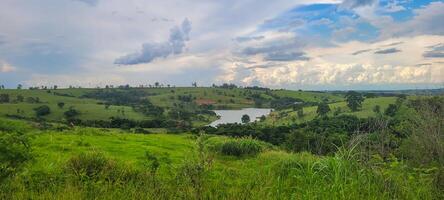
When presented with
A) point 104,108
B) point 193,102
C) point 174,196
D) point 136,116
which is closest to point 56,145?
point 174,196

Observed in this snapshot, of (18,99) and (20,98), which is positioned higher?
(20,98)

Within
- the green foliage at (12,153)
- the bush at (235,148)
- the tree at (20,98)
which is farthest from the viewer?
the tree at (20,98)

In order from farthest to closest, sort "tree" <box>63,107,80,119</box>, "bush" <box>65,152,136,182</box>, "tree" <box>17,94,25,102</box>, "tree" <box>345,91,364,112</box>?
"tree" <box>17,94,25,102</box> < "tree" <box>63,107,80,119</box> < "tree" <box>345,91,364,112</box> < "bush" <box>65,152,136,182</box>

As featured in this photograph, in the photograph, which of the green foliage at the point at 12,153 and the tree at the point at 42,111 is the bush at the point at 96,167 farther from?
the tree at the point at 42,111

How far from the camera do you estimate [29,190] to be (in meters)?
7.65

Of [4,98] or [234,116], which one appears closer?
[234,116]

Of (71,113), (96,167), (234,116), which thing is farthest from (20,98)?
(96,167)

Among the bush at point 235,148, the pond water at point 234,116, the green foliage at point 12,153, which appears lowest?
the pond water at point 234,116

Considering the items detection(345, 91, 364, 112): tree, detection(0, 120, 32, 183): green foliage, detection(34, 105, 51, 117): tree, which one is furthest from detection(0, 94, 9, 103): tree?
detection(0, 120, 32, 183): green foliage

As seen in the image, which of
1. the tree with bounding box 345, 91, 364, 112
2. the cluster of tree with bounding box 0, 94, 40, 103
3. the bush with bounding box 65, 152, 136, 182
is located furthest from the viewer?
the cluster of tree with bounding box 0, 94, 40, 103

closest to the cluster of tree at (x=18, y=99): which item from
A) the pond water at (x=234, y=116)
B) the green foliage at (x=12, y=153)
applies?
the pond water at (x=234, y=116)

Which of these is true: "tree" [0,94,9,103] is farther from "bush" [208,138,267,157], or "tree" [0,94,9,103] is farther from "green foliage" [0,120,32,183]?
"green foliage" [0,120,32,183]

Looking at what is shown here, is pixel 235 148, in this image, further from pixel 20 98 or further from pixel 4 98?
pixel 20 98

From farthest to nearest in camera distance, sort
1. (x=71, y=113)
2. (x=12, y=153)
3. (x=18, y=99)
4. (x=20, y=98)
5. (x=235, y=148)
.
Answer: (x=20, y=98) < (x=18, y=99) < (x=71, y=113) < (x=235, y=148) < (x=12, y=153)
